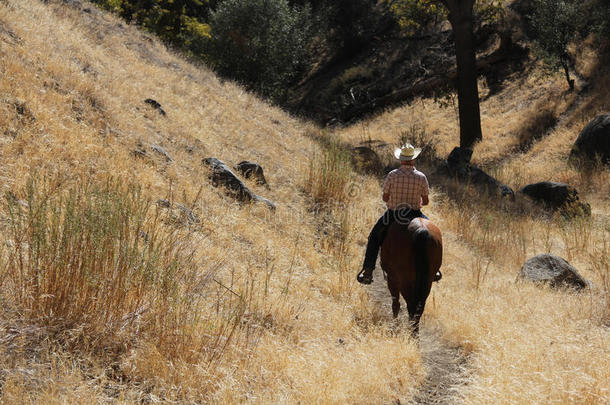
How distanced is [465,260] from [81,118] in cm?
778

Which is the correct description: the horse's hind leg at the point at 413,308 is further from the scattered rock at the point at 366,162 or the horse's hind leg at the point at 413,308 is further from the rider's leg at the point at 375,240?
the scattered rock at the point at 366,162

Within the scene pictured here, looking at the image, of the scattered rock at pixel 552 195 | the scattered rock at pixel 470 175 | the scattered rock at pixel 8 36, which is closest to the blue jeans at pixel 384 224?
the scattered rock at pixel 470 175

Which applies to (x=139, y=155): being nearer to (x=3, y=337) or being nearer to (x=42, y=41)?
(x=42, y=41)

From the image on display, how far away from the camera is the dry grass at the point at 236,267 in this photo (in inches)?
153

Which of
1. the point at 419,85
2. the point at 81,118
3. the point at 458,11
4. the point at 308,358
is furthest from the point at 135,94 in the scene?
the point at 419,85

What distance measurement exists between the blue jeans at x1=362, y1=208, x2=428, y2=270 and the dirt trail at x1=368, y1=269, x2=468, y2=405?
107cm

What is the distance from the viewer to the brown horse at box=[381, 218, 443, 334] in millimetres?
5785

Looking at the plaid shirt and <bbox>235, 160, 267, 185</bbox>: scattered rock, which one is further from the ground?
A: the plaid shirt

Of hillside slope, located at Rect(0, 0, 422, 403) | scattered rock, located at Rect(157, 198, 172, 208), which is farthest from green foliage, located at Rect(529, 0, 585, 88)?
scattered rock, located at Rect(157, 198, 172, 208)

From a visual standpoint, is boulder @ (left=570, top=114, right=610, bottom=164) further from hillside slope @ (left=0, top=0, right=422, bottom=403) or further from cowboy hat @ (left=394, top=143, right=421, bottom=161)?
cowboy hat @ (left=394, top=143, right=421, bottom=161)

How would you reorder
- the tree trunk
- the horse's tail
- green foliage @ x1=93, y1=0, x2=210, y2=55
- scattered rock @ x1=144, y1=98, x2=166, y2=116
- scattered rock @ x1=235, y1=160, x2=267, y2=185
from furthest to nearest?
green foliage @ x1=93, y1=0, x2=210, y2=55 < the tree trunk < scattered rock @ x1=144, y1=98, x2=166, y2=116 < scattered rock @ x1=235, y1=160, x2=267, y2=185 < the horse's tail

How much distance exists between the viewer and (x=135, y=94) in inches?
479

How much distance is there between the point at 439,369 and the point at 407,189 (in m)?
2.24

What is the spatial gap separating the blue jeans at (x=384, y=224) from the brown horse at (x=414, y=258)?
5.4 inches
